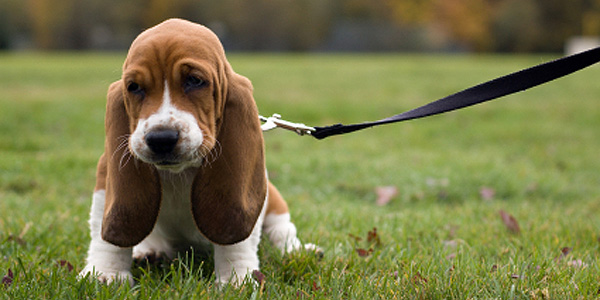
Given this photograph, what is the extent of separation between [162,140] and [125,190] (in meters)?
0.40

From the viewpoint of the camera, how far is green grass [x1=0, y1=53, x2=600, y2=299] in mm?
2426

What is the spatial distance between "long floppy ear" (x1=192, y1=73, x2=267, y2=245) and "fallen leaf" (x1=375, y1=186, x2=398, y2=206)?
9.08 ft

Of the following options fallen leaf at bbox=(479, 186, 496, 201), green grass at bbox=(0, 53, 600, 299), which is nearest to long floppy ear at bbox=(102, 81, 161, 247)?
green grass at bbox=(0, 53, 600, 299)

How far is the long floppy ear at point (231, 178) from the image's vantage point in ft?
7.55

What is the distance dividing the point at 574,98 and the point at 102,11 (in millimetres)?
45803

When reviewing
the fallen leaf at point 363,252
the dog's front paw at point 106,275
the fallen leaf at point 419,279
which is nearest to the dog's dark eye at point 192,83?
the dog's front paw at point 106,275

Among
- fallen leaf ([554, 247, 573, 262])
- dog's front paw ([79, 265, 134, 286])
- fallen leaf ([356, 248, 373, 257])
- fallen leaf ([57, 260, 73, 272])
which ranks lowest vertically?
fallen leaf ([57, 260, 73, 272])

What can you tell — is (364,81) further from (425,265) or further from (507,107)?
(425,265)

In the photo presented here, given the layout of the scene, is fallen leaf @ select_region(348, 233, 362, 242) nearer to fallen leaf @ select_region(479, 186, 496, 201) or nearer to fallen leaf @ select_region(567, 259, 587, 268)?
fallen leaf @ select_region(567, 259, 587, 268)

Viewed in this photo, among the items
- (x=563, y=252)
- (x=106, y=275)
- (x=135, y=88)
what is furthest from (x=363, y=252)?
(x=135, y=88)

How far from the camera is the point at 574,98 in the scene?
12625 mm

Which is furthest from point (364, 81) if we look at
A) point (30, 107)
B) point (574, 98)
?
point (30, 107)

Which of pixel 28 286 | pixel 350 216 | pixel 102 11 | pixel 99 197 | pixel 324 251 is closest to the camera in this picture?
pixel 28 286

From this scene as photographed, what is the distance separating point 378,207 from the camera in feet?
15.6
